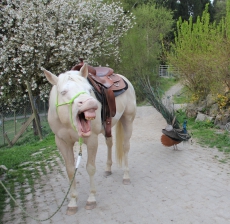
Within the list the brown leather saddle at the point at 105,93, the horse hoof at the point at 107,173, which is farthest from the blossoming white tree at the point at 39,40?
the brown leather saddle at the point at 105,93

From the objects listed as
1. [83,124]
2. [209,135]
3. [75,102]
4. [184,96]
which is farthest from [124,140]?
[184,96]

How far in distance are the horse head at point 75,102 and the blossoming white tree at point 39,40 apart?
21.8 feet

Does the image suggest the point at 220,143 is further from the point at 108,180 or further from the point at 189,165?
the point at 108,180

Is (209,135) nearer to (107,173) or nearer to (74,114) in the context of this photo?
(107,173)

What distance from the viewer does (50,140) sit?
780 cm

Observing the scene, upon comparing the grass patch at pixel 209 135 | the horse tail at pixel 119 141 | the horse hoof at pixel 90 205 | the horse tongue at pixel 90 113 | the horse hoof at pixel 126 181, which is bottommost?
the grass patch at pixel 209 135

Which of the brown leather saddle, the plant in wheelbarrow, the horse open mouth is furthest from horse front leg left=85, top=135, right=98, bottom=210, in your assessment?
the plant in wheelbarrow

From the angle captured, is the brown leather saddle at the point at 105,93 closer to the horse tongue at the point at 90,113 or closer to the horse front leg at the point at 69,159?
the horse front leg at the point at 69,159

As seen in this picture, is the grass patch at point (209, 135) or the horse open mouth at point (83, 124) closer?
the horse open mouth at point (83, 124)

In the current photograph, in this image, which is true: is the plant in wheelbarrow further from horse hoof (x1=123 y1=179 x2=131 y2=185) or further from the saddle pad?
the saddle pad

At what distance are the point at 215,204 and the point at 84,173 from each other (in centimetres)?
231

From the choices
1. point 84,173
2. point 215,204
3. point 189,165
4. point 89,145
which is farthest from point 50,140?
point 215,204

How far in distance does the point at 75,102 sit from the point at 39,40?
7.42m

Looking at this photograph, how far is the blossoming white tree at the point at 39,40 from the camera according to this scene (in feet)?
28.7
